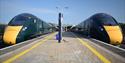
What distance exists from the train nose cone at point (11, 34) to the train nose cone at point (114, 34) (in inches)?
354

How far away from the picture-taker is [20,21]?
25.6 meters

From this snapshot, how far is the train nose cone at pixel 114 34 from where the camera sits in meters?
23.6

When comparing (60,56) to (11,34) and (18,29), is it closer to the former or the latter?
(11,34)

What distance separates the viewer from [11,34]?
2288cm

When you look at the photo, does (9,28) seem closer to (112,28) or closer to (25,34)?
(25,34)

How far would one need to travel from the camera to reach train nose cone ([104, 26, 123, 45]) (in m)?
23.6

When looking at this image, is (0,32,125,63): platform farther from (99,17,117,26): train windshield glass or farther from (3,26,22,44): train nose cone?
(99,17,117,26): train windshield glass

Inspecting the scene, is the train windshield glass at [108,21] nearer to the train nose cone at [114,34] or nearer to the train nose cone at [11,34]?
the train nose cone at [114,34]

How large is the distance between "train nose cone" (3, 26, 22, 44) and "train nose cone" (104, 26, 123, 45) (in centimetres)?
900

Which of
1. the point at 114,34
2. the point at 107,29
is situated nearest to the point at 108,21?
the point at 107,29

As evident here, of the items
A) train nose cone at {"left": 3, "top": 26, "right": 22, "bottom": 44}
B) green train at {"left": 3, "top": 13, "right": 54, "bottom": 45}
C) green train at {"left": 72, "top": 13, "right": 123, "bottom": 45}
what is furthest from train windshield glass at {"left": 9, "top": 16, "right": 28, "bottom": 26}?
green train at {"left": 72, "top": 13, "right": 123, "bottom": 45}

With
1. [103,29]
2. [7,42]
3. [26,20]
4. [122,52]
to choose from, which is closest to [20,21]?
[26,20]

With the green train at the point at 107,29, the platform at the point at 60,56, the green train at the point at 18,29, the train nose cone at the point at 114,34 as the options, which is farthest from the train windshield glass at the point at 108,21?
the platform at the point at 60,56

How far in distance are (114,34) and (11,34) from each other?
1004 centimetres
